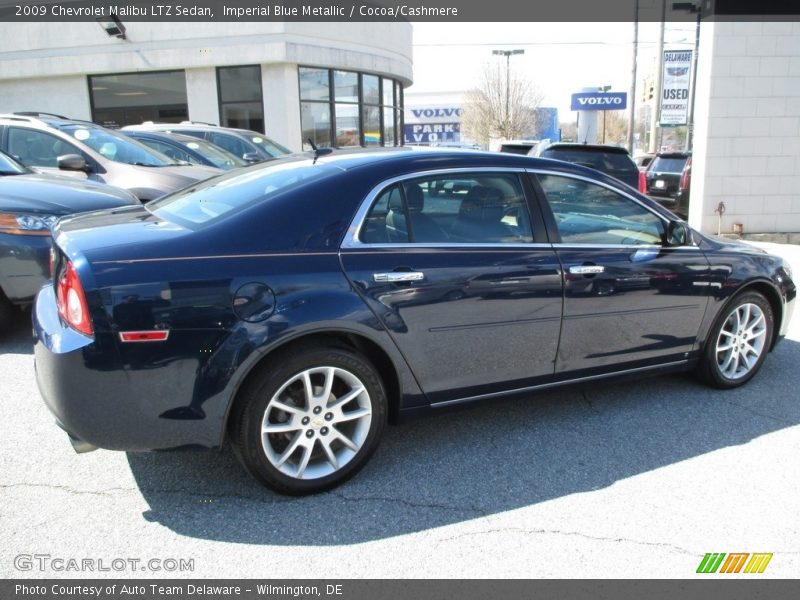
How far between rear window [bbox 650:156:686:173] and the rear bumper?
548 inches

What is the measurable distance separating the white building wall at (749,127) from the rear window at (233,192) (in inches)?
375

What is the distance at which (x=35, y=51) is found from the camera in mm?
19516

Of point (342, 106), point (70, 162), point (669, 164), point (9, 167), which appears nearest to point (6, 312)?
point (9, 167)

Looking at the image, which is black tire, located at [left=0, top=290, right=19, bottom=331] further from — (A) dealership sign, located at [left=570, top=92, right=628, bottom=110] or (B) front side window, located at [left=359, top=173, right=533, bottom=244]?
(A) dealership sign, located at [left=570, top=92, right=628, bottom=110]

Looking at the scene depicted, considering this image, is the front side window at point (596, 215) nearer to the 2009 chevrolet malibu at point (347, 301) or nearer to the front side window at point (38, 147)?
the 2009 chevrolet malibu at point (347, 301)

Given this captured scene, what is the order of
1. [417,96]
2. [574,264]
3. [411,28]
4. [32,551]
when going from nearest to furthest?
1. [32,551]
2. [574,264]
3. [411,28]
4. [417,96]

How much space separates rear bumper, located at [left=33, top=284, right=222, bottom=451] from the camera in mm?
2660

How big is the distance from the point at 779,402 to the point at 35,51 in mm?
21753

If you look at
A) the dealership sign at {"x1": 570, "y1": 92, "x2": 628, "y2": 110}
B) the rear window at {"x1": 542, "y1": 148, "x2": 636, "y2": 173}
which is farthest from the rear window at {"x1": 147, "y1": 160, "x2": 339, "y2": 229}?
the dealership sign at {"x1": 570, "y1": 92, "x2": 628, "y2": 110}

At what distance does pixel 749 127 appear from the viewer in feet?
35.9

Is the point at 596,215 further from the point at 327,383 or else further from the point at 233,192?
the point at 233,192

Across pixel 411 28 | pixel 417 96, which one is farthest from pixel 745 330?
pixel 417 96
